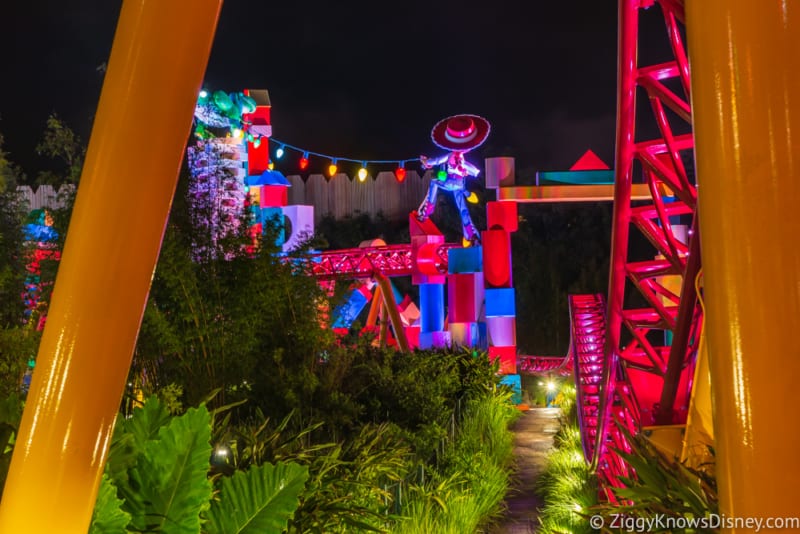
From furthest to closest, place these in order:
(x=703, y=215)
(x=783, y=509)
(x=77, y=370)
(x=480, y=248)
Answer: (x=480, y=248) < (x=77, y=370) < (x=703, y=215) < (x=783, y=509)

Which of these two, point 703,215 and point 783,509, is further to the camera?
point 703,215

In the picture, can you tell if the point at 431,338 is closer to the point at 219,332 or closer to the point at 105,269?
the point at 219,332

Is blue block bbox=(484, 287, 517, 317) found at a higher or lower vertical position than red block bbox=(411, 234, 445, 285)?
lower

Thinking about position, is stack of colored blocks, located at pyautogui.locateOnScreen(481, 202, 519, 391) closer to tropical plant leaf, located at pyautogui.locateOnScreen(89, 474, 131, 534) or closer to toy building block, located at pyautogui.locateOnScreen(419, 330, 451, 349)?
toy building block, located at pyautogui.locateOnScreen(419, 330, 451, 349)

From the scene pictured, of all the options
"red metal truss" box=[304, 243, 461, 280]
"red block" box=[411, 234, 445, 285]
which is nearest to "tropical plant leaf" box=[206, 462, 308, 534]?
"red block" box=[411, 234, 445, 285]

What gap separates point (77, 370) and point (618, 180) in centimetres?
498

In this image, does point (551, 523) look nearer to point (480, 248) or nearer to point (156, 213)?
point (156, 213)

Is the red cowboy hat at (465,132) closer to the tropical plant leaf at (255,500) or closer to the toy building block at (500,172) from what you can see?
the toy building block at (500,172)

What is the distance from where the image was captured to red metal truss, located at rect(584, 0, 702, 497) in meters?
5.19

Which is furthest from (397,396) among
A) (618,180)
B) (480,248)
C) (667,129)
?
(480,248)

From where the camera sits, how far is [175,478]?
2.37m

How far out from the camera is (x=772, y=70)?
1166 mm

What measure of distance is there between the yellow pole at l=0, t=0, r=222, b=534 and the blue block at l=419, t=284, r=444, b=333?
1611 centimetres

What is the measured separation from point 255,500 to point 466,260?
14199 mm
